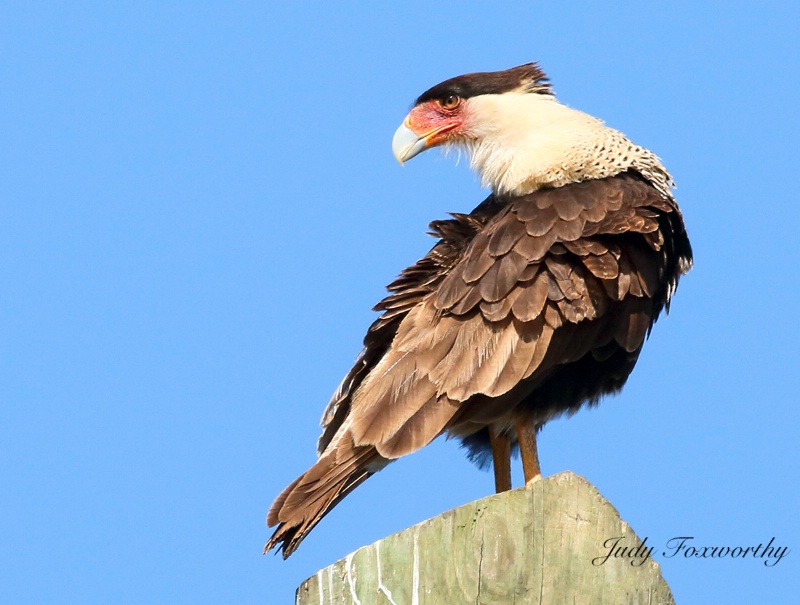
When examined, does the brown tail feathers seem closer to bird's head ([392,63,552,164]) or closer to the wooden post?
the wooden post

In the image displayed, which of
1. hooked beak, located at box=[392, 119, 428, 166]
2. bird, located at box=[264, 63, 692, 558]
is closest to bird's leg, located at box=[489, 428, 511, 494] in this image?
bird, located at box=[264, 63, 692, 558]

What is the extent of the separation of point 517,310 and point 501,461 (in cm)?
103

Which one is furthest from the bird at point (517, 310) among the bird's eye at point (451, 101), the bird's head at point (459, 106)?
the bird's eye at point (451, 101)

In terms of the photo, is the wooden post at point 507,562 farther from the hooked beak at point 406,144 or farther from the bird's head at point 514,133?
the hooked beak at point 406,144

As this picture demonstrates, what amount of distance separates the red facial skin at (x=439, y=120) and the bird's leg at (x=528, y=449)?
5.66ft

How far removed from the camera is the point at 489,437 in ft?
19.8

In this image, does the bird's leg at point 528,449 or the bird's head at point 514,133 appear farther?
the bird's head at point 514,133

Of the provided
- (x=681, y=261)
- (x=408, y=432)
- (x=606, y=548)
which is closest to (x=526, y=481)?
(x=408, y=432)

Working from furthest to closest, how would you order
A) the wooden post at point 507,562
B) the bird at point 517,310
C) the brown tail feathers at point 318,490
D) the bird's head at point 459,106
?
the bird's head at point 459,106, the bird at point 517,310, the brown tail feathers at point 318,490, the wooden post at point 507,562

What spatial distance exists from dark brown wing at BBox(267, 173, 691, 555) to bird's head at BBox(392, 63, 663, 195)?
21 centimetres

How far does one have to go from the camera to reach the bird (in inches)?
199

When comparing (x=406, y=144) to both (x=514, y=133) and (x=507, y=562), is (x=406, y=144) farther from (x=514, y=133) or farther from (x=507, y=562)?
(x=507, y=562)

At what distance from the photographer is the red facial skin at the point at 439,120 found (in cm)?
625

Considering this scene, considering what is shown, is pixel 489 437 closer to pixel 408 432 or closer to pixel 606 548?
pixel 408 432
